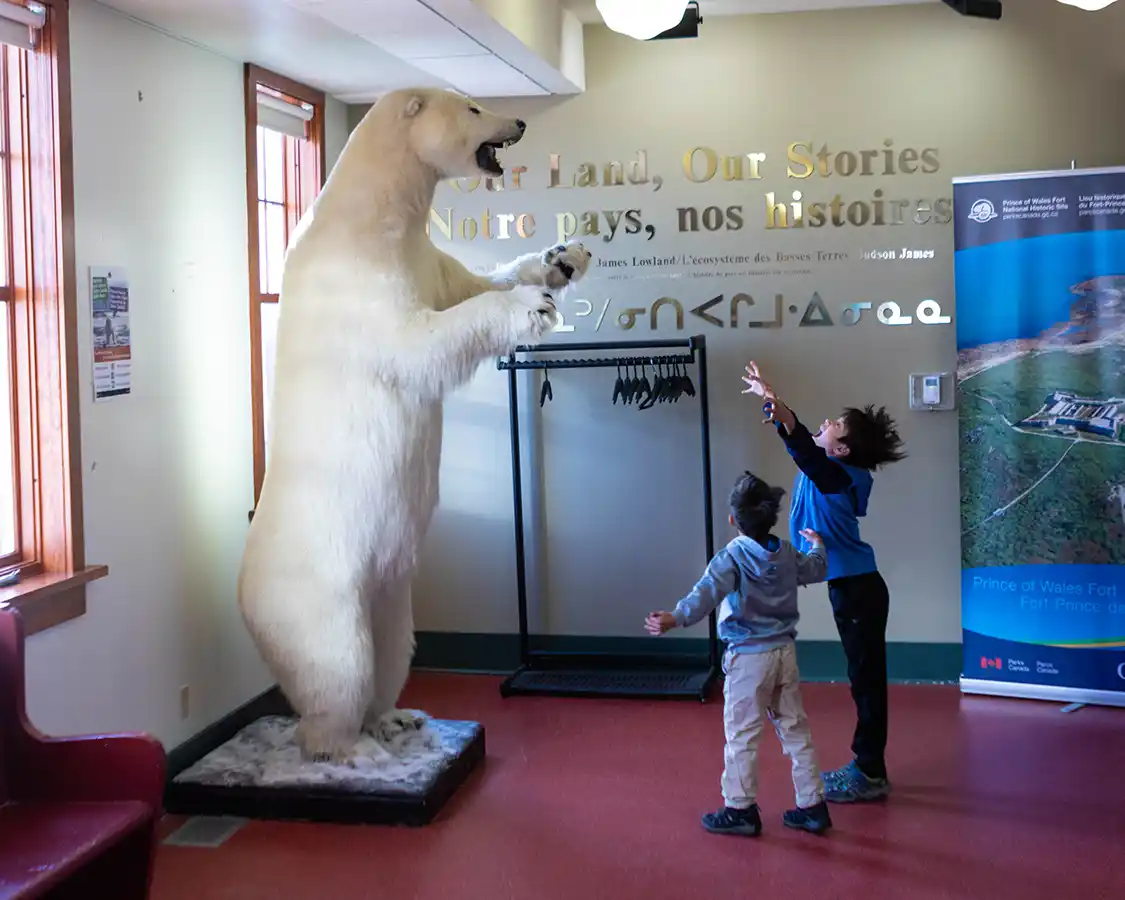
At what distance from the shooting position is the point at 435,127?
11.0ft

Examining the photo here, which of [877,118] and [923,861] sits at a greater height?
[877,118]

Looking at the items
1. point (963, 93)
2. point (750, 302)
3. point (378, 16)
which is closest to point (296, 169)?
point (378, 16)

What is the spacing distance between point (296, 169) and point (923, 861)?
3322 millimetres

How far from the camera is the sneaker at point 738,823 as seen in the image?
3.19 meters

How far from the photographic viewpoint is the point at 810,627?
15.6 ft

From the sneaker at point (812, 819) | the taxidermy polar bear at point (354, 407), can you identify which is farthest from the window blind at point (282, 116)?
the sneaker at point (812, 819)

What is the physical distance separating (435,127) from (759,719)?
6.02 feet

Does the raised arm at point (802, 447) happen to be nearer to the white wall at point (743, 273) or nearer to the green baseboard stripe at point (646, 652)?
the white wall at point (743, 273)

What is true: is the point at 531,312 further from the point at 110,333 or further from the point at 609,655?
the point at 609,655

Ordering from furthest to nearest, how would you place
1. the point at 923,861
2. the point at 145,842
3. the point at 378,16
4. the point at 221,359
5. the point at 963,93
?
the point at 963,93
the point at 221,359
the point at 378,16
the point at 923,861
the point at 145,842

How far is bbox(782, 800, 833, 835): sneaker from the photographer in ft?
10.5

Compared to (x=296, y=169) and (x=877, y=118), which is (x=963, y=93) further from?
(x=296, y=169)

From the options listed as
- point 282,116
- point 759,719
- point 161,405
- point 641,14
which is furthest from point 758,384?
point 282,116

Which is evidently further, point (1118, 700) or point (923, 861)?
point (1118, 700)
